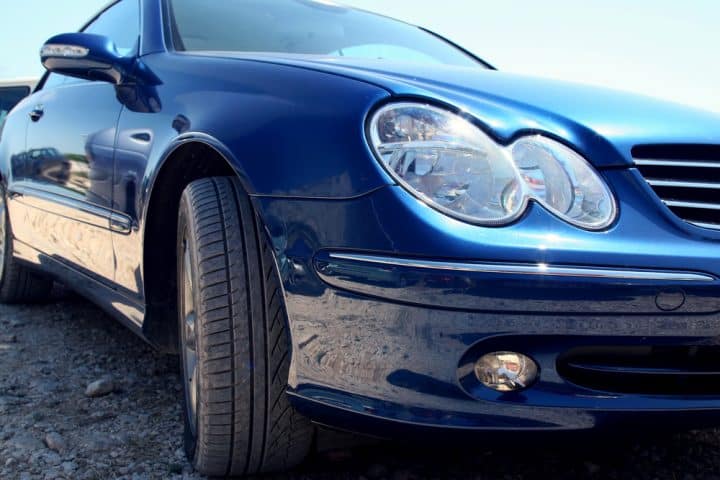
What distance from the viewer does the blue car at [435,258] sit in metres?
1.23

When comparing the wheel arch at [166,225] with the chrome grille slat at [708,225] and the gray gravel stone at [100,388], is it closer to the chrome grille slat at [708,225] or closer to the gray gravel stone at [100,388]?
the gray gravel stone at [100,388]

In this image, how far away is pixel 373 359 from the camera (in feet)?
4.24

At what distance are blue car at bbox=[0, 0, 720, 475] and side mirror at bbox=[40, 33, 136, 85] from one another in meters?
0.49

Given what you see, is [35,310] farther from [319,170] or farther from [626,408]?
[626,408]

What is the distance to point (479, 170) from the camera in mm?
1313

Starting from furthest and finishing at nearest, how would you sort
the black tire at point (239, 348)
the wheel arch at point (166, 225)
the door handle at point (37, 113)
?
the door handle at point (37, 113)
the wheel arch at point (166, 225)
the black tire at point (239, 348)

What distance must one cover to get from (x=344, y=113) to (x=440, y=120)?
18cm

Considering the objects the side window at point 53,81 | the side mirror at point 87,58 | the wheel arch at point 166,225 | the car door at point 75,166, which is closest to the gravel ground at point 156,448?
the wheel arch at point 166,225

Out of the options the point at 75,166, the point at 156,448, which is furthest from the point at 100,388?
the point at 75,166

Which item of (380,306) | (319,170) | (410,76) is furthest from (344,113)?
(380,306)

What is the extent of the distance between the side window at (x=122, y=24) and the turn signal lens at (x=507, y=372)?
1.60m

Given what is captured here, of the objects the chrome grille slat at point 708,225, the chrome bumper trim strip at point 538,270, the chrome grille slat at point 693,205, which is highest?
the chrome grille slat at point 693,205

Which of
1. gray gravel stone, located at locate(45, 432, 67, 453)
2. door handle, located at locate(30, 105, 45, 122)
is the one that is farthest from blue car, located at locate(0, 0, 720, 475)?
door handle, located at locate(30, 105, 45, 122)

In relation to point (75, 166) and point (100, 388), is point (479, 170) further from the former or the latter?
point (75, 166)
